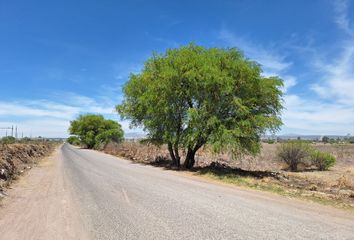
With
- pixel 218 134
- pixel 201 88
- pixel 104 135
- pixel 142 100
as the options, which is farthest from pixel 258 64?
pixel 104 135

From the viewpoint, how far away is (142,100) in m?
27.5

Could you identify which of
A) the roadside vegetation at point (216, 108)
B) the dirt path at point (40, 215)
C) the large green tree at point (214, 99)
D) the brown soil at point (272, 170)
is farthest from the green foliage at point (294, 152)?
the dirt path at point (40, 215)

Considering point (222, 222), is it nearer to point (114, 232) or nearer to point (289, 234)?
point (289, 234)

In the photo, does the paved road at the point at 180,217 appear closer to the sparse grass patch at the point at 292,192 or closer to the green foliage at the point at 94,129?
the sparse grass patch at the point at 292,192

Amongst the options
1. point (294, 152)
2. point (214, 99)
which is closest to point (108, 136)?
point (294, 152)

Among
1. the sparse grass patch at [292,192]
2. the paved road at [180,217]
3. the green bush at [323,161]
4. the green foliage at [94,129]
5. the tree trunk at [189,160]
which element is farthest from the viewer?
the green foliage at [94,129]

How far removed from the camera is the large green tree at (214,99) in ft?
72.3

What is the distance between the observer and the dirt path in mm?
7840

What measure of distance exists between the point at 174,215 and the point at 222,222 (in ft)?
4.60

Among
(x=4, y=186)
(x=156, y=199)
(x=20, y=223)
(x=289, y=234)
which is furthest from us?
(x=4, y=186)

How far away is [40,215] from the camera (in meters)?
9.75

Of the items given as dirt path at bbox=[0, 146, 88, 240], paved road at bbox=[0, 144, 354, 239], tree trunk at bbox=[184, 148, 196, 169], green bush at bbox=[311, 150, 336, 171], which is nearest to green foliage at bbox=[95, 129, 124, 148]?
tree trunk at bbox=[184, 148, 196, 169]

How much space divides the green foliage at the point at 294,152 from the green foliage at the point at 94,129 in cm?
5995

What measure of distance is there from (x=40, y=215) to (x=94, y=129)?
8610 cm
